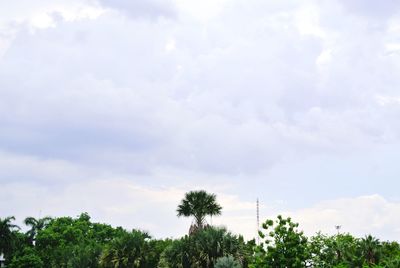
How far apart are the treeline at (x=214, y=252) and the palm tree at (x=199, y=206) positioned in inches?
70.9

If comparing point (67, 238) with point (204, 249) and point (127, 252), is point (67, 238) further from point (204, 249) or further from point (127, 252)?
point (204, 249)

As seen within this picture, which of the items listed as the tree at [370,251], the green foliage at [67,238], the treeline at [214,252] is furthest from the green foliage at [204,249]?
the green foliage at [67,238]

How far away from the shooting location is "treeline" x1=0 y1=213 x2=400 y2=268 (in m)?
49.6

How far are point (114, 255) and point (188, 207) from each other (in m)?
8.96

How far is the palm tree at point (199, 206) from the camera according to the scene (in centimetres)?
6009

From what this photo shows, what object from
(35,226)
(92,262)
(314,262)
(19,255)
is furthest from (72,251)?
(314,262)

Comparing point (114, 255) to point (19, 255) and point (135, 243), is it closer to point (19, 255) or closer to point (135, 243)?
point (135, 243)

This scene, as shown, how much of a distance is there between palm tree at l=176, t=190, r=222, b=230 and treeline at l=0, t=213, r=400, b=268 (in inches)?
70.9

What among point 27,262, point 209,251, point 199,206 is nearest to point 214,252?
point 209,251

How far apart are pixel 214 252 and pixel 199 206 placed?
9.04 metres

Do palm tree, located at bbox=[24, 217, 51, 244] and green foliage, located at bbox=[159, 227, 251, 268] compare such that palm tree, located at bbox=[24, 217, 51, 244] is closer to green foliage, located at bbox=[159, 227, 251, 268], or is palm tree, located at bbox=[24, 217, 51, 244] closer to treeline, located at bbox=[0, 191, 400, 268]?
treeline, located at bbox=[0, 191, 400, 268]

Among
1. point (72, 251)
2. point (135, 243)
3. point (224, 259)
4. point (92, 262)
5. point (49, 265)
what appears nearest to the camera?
point (224, 259)

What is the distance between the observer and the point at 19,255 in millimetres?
85125

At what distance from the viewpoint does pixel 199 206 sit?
60094mm
